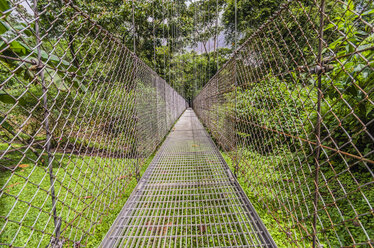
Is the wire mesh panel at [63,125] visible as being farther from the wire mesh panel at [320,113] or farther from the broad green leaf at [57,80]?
the wire mesh panel at [320,113]

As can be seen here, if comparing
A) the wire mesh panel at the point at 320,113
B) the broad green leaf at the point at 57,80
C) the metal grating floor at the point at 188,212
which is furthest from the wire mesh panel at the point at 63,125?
the wire mesh panel at the point at 320,113

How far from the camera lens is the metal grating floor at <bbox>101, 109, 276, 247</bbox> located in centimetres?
131

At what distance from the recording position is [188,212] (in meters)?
1.63

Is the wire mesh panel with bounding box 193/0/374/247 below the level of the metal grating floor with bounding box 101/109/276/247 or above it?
above

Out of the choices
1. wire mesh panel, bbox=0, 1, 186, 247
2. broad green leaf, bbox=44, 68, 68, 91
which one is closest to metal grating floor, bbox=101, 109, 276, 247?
wire mesh panel, bbox=0, 1, 186, 247

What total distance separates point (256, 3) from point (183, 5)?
15.8 ft

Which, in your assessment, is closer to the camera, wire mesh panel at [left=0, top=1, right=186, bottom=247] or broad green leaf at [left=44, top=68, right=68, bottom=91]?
wire mesh panel at [left=0, top=1, right=186, bottom=247]

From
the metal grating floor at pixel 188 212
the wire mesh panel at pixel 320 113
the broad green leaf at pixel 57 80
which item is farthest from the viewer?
the metal grating floor at pixel 188 212

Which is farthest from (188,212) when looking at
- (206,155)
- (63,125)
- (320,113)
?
(63,125)

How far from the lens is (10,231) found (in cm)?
166

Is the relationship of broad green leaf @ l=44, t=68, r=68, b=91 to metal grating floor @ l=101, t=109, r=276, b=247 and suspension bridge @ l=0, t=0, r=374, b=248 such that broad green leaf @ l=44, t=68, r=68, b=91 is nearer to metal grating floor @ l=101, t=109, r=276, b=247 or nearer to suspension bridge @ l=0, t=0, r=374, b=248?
suspension bridge @ l=0, t=0, r=374, b=248

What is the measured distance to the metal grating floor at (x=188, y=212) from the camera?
1.31 m

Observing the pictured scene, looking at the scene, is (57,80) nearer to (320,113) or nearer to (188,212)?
(188,212)

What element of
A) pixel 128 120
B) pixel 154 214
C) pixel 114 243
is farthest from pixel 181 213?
pixel 128 120
